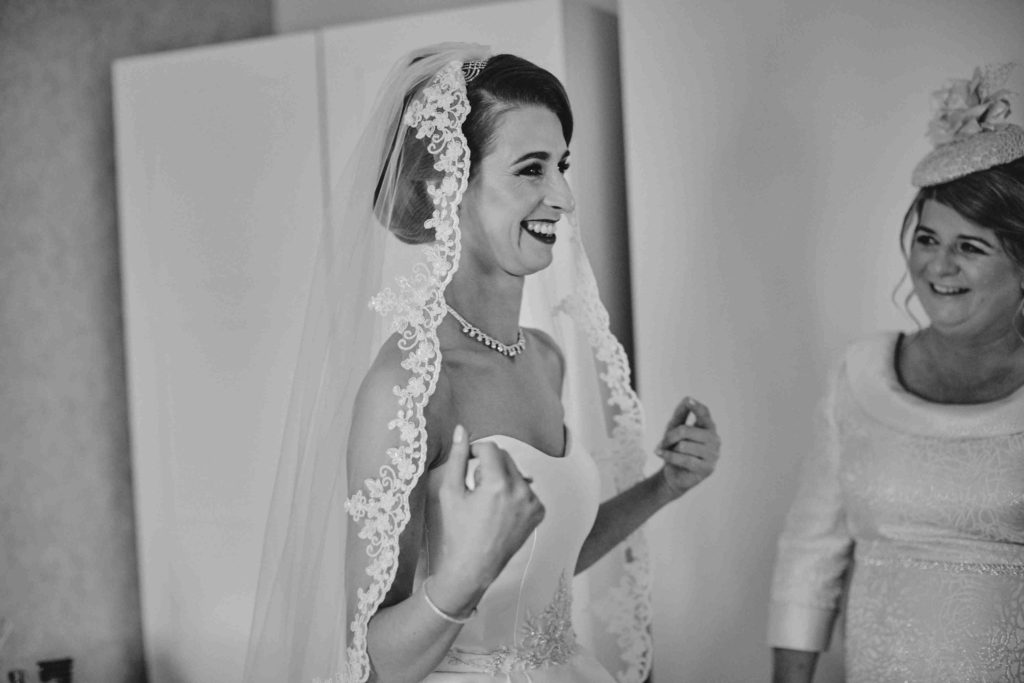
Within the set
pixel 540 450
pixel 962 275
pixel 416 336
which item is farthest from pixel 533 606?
pixel 962 275

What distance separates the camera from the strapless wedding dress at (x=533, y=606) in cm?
158

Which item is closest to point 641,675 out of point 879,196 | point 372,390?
point 372,390

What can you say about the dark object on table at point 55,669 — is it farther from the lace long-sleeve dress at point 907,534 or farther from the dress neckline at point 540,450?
the lace long-sleeve dress at point 907,534

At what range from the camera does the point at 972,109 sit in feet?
6.44

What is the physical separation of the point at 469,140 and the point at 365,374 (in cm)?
38

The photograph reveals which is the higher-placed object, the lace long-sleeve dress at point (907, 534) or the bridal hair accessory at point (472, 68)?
the bridal hair accessory at point (472, 68)

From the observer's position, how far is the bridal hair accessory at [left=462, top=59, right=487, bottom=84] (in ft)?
5.32

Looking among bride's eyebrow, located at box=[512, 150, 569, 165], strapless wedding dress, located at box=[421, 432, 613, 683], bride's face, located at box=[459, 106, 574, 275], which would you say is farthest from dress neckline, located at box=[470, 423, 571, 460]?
bride's eyebrow, located at box=[512, 150, 569, 165]

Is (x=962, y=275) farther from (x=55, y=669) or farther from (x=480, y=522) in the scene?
(x=55, y=669)

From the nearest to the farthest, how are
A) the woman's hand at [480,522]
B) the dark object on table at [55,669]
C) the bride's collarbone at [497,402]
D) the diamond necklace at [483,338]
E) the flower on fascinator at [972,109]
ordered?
the woman's hand at [480,522], the bride's collarbone at [497,402], the diamond necklace at [483,338], the flower on fascinator at [972,109], the dark object on table at [55,669]

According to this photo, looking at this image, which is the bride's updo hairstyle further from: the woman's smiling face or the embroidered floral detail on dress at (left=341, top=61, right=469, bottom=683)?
the woman's smiling face

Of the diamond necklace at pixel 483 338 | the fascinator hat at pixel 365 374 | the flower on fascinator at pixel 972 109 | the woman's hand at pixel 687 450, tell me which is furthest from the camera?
the flower on fascinator at pixel 972 109

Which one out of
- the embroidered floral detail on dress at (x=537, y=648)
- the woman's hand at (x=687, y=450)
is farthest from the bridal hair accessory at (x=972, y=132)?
the embroidered floral detail on dress at (x=537, y=648)

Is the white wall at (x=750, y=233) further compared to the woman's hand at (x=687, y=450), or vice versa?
the white wall at (x=750, y=233)
